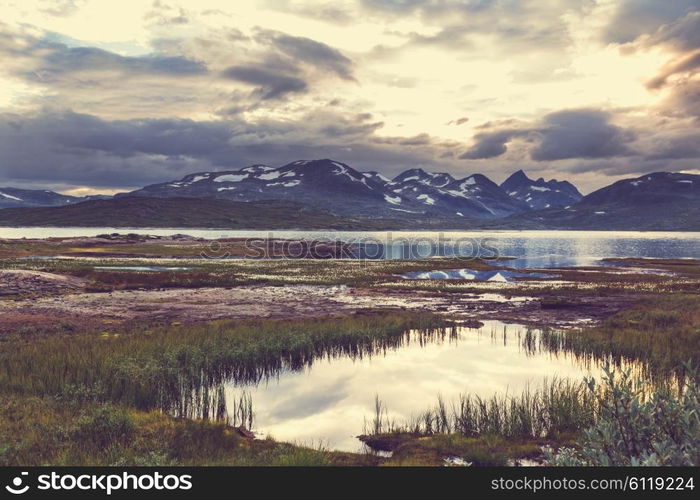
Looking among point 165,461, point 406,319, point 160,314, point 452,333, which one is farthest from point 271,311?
point 165,461

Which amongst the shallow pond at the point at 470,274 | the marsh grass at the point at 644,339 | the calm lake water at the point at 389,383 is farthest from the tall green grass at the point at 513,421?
the shallow pond at the point at 470,274

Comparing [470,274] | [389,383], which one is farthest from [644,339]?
[470,274]

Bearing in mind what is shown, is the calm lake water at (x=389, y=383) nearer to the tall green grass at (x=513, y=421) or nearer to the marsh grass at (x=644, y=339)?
the tall green grass at (x=513, y=421)

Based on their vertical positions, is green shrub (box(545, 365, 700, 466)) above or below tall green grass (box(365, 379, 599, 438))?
above

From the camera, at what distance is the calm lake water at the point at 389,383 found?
15.3m

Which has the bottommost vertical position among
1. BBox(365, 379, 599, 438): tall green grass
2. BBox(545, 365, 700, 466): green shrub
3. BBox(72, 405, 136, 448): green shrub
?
BBox(365, 379, 599, 438): tall green grass

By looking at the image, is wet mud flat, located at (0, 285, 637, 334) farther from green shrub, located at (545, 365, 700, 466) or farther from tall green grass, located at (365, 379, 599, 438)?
green shrub, located at (545, 365, 700, 466)

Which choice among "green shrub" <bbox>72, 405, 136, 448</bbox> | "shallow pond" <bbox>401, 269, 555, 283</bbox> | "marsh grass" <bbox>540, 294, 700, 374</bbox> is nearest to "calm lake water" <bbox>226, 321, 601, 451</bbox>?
"marsh grass" <bbox>540, 294, 700, 374</bbox>

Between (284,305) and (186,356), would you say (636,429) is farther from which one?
(284,305)

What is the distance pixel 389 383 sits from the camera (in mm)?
19672

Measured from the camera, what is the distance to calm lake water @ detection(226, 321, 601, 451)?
1534 cm
